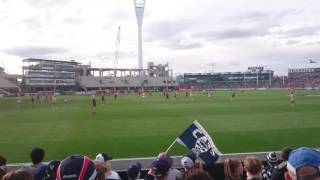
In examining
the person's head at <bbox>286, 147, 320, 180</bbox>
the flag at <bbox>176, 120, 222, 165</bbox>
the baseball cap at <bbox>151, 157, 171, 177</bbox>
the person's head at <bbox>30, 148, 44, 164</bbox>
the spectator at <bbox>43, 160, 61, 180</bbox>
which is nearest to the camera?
the person's head at <bbox>286, 147, 320, 180</bbox>

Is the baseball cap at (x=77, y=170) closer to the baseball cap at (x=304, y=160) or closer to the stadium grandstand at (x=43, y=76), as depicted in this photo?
the baseball cap at (x=304, y=160)

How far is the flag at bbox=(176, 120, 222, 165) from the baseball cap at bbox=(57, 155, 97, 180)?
5.91 m

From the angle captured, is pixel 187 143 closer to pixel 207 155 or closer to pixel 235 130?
pixel 207 155

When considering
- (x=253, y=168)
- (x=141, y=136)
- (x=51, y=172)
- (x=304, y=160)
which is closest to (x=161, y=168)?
(x=253, y=168)

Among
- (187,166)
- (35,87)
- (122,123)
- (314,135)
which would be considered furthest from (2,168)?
(35,87)

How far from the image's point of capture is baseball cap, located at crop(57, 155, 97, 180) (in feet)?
12.8

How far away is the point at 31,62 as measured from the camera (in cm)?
18812

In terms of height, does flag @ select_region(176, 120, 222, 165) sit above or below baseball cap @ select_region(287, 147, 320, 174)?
below

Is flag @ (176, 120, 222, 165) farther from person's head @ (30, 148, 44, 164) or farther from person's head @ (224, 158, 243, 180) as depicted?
person's head @ (30, 148, 44, 164)

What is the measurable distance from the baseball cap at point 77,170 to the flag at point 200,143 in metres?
5.91

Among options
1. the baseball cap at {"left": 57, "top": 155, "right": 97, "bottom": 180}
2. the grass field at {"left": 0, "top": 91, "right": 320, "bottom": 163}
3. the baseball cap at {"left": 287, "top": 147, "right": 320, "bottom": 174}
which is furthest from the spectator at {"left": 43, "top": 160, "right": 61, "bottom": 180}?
the grass field at {"left": 0, "top": 91, "right": 320, "bottom": 163}

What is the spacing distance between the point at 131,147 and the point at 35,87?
17369 centimetres

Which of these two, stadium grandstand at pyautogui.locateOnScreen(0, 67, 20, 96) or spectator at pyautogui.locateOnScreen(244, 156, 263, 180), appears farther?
stadium grandstand at pyautogui.locateOnScreen(0, 67, 20, 96)

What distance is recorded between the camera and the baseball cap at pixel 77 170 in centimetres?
390
